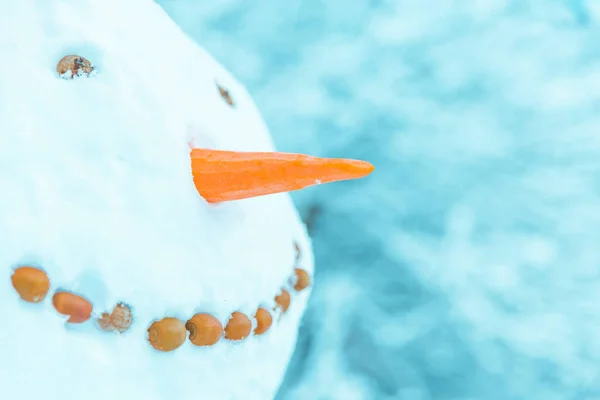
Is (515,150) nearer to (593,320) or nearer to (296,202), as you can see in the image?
(593,320)

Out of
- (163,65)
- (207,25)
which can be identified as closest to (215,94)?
(163,65)

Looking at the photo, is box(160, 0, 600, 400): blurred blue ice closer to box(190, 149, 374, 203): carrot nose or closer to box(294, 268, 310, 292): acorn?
box(294, 268, 310, 292): acorn

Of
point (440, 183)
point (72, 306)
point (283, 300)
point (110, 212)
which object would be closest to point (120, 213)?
point (110, 212)

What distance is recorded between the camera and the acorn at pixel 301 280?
1.24 meters

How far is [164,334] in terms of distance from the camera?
877mm

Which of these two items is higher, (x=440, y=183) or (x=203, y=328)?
(x=440, y=183)

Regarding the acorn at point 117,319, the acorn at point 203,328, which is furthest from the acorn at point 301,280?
the acorn at point 117,319

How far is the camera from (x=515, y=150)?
6.82 feet

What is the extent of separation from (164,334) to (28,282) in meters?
0.20

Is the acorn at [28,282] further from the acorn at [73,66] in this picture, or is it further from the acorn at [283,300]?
the acorn at [283,300]

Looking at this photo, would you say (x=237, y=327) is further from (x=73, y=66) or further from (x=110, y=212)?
(x=73, y=66)

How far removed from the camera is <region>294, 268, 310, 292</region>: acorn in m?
1.24

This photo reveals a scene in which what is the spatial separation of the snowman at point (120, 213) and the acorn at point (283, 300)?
0.07 meters

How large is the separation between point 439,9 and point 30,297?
1823 mm
